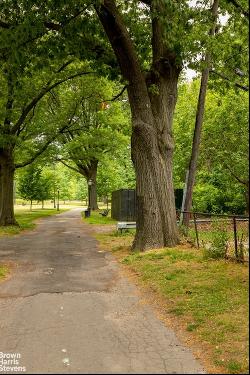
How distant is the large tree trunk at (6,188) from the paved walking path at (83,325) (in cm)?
1500

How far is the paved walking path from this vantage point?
17.5 ft

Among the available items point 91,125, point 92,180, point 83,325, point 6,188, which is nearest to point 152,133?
point 83,325

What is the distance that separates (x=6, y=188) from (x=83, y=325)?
22153 mm

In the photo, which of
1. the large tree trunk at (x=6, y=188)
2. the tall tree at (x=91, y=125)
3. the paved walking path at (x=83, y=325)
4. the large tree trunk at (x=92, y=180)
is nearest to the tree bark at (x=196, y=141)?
the paved walking path at (x=83, y=325)

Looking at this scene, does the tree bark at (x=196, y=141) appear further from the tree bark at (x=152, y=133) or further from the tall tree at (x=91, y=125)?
the tall tree at (x=91, y=125)

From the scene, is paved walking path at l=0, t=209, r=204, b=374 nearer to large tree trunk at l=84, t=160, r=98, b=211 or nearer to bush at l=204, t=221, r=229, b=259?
bush at l=204, t=221, r=229, b=259

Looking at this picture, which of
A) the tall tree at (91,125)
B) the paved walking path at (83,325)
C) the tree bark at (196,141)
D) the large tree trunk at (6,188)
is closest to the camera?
the paved walking path at (83,325)

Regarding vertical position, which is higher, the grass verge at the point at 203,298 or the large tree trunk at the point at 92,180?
the large tree trunk at the point at 92,180

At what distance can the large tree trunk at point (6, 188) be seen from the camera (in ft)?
90.1

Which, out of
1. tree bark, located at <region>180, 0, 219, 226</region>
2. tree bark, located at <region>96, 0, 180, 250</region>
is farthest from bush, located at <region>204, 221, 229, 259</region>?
tree bark, located at <region>180, 0, 219, 226</region>

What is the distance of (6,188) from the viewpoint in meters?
28.1

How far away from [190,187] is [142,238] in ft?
14.8

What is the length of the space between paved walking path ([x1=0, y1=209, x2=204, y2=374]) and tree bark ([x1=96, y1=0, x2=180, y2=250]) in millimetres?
2672

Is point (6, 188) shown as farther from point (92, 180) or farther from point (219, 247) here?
point (92, 180)
